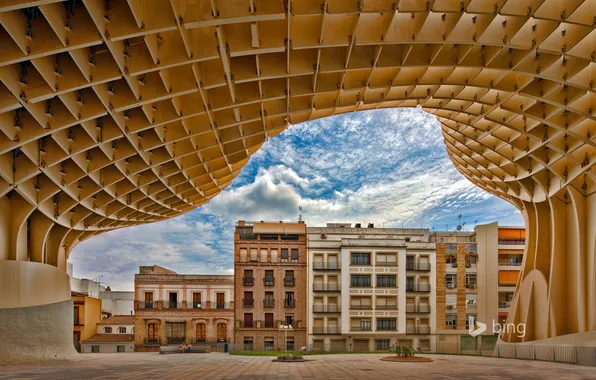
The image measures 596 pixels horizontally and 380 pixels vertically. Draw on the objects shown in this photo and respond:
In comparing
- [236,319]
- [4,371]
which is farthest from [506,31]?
[236,319]

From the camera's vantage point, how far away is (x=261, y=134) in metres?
31.2

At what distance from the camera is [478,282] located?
72.3 meters

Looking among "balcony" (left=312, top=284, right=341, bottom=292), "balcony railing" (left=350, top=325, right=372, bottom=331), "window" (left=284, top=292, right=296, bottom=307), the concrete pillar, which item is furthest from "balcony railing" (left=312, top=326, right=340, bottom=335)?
the concrete pillar

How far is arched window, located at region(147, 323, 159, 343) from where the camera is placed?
69.6m

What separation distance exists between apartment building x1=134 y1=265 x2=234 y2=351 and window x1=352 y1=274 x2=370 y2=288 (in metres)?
16.4

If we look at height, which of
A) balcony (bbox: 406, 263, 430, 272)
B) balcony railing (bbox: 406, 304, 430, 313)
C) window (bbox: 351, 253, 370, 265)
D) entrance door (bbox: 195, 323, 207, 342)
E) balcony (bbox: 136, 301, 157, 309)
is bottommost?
entrance door (bbox: 195, 323, 207, 342)

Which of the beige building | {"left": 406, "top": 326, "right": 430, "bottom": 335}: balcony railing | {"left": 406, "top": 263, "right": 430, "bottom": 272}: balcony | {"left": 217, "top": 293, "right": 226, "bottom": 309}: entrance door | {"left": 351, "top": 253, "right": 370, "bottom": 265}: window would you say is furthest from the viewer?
{"left": 217, "top": 293, "right": 226, "bottom": 309}: entrance door

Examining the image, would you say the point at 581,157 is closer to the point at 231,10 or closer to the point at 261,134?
the point at 261,134

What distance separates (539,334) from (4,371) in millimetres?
34098

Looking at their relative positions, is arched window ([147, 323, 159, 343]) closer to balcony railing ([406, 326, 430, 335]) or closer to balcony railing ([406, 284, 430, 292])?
balcony railing ([406, 326, 430, 335])

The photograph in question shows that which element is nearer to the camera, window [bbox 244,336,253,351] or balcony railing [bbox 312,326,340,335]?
balcony railing [bbox 312,326,340,335]

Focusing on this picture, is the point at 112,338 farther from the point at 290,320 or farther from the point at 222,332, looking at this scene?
the point at 290,320

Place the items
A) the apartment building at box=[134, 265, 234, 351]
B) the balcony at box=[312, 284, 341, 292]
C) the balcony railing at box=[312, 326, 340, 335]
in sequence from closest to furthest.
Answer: the balcony railing at box=[312, 326, 340, 335]
the apartment building at box=[134, 265, 234, 351]
the balcony at box=[312, 284, 341, 292]

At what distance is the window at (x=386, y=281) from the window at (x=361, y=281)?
1422 mm
